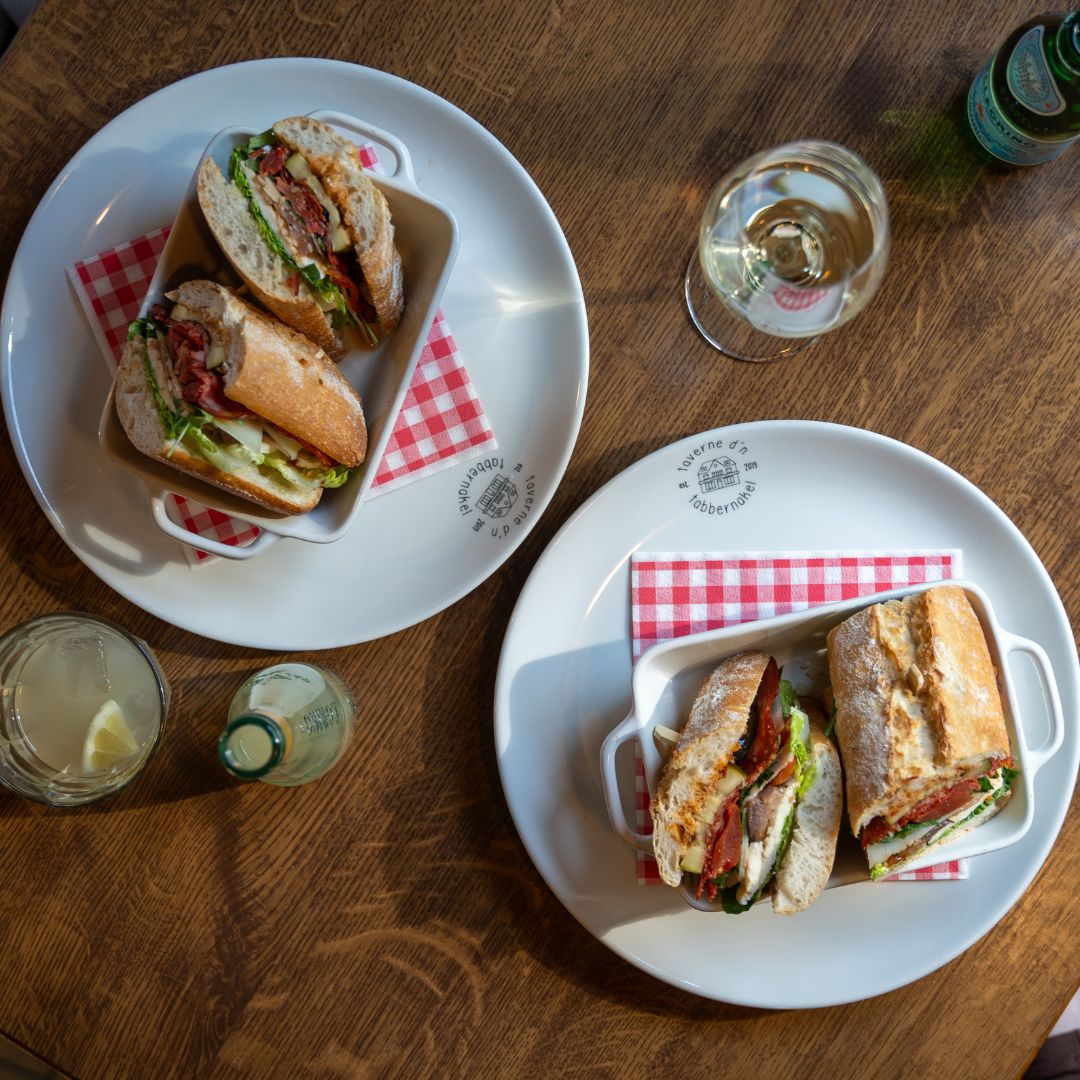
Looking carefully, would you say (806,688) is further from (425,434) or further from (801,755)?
(425,434)

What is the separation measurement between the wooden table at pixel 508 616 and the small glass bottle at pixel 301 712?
0.06 m

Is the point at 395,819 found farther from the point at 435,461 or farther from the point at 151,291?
the point at 151,291

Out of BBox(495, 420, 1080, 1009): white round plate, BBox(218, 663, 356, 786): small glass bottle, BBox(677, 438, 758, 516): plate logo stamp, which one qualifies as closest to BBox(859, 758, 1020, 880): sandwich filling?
BBox(495, 420, 1080, 1009): white round plate

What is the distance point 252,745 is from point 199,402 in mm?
464

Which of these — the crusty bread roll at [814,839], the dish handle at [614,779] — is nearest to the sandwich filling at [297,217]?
the dish handle at [614,779]

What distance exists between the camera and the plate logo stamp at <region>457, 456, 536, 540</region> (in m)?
1.41

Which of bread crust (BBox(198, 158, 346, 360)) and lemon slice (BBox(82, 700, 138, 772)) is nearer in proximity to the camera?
bread crust (BBox(198, 158, 346, 360))

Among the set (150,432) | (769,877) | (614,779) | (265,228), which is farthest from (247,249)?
(769,877)

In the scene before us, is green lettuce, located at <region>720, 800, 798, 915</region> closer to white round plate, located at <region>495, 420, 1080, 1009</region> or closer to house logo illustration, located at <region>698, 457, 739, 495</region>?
white round plate, located at <region>495, 420, 1080, 1009</region>

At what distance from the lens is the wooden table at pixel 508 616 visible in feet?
4.71

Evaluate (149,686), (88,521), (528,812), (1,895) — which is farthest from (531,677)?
(1,895)

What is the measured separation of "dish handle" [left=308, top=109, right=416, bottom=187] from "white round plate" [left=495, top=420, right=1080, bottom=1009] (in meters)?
0.56

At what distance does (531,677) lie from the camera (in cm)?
144

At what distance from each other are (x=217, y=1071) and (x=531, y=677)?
83cm
